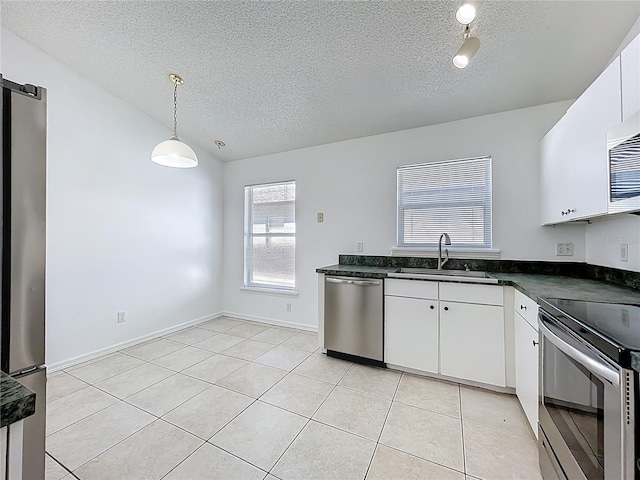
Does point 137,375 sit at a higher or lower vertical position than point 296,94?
lower

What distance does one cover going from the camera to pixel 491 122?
2.81m

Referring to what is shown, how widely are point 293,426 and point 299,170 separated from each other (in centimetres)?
300

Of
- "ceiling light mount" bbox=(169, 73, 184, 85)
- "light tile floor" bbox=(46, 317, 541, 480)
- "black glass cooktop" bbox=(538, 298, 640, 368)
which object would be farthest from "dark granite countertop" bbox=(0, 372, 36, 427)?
"ceiling light mount" bbox=(169, 73, 184, 85)

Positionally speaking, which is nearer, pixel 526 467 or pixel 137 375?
pixel 526 467

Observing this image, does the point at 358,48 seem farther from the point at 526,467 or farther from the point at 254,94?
the point at 526,467

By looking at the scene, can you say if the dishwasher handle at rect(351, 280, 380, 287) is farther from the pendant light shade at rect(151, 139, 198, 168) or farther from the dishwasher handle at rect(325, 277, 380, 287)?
the pendant light shade at rect(151, 139, 198, 168)

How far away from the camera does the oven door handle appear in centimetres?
85

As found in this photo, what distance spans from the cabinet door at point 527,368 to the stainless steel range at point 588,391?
22 cm

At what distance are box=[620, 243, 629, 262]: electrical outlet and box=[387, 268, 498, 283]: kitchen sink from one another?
2.51 ft

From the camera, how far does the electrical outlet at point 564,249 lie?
2527 millimetres

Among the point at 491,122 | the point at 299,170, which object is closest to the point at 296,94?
the point at 299,170

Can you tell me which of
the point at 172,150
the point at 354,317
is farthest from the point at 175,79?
the point at 354,317

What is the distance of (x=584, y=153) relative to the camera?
67.8 inches

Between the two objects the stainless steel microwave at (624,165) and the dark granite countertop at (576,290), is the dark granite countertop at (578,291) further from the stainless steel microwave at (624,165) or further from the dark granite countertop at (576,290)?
the stainless steel microwave at (624,165)
